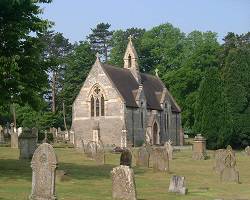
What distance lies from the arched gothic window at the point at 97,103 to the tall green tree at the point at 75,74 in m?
17.3

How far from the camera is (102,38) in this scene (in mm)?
111688

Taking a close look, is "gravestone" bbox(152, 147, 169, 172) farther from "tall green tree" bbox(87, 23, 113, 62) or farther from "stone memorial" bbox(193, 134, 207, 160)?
"tall green tree" bbox(87, 23, 113, 62)

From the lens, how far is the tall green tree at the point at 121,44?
92.2 m

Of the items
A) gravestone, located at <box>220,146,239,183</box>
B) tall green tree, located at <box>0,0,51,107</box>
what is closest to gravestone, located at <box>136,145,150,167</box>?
gravestone, located at <box>220,146,239,183</box>

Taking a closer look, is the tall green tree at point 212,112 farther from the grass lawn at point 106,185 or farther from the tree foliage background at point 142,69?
the grass lawn at point 106,185

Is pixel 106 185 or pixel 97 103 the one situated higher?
pixel 97 103

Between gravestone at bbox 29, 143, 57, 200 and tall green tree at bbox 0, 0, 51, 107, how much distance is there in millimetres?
5650

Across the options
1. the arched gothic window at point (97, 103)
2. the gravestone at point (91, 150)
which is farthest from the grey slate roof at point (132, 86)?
the gravestone at point (91, 150)

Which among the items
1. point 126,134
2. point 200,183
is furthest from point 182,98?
point 200,183

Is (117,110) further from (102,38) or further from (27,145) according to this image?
(102,38)

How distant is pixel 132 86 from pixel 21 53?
40.1 meters

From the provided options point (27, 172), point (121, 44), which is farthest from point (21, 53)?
point (121, 44)

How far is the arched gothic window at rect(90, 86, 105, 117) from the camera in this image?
5788 cm

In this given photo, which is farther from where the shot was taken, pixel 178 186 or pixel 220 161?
pixel 220 161
